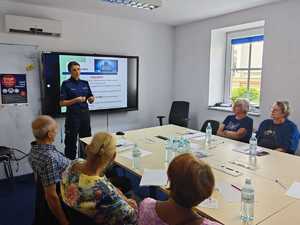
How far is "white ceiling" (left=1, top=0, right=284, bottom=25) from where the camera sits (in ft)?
11.4

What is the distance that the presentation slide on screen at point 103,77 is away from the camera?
3905 millimetres

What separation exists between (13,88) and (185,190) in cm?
335

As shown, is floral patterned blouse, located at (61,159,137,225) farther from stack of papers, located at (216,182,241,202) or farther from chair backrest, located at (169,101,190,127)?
chair backrest, located at (169,101,190,127)

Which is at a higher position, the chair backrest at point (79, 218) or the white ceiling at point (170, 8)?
the white ceiling at point (170, 8)

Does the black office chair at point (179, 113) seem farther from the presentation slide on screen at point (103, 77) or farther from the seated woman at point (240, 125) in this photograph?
the seated woman at point (240, 125)

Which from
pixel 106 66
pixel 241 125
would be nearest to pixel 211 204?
pixel 241 125

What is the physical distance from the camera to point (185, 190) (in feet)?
3.19

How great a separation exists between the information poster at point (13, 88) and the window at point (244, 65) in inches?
133

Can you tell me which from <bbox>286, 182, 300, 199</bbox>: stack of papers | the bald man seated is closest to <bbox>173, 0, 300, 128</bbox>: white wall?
<bbox>286, 182, 300, 199</bbox>: stack of papers

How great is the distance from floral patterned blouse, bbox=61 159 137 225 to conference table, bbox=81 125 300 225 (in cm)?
41

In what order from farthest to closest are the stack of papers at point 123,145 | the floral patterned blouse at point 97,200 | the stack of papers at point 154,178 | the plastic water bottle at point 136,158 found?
the stack of papers at point 123,145, the plastic water bottle at point 136,158, the stack of papers at point 154,178, the floral patterned blouse at point 97,200

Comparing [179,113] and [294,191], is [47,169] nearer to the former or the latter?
[294,191]

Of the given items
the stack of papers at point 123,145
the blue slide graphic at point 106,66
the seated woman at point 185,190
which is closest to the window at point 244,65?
the blue slide graphic at point 106,66

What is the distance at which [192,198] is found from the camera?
3.19 ft
